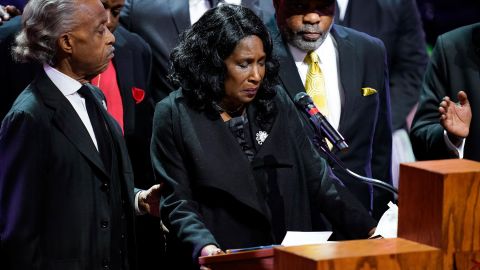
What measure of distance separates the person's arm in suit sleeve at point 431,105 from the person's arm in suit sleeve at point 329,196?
2.73ft

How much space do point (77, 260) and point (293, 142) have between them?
0.93 meters

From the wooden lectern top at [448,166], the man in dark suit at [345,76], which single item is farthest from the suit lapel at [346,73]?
the wooden lectern top at [448,166]

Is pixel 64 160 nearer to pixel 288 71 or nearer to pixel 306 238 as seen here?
pixel 306 238

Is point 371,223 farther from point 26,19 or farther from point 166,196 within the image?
point 26,19

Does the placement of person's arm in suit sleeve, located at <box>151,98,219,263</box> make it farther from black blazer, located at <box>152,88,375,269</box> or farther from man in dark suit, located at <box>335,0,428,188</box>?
man in dark suit, located at <box>335,0,428,188</box>

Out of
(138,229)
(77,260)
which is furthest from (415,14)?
(77,260)

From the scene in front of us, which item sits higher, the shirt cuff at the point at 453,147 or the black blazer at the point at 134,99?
the black blazer at the point at 134,99

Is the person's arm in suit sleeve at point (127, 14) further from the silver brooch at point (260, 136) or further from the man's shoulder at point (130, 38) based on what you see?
the silver brooch at point (260, 136)

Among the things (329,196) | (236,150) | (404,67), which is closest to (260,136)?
(236,150)

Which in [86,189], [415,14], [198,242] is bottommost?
[198,242]

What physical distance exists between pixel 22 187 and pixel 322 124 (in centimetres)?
104

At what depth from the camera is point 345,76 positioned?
4.45 m

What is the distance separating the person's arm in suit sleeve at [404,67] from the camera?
519 cm

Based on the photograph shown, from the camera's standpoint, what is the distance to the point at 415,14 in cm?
532
